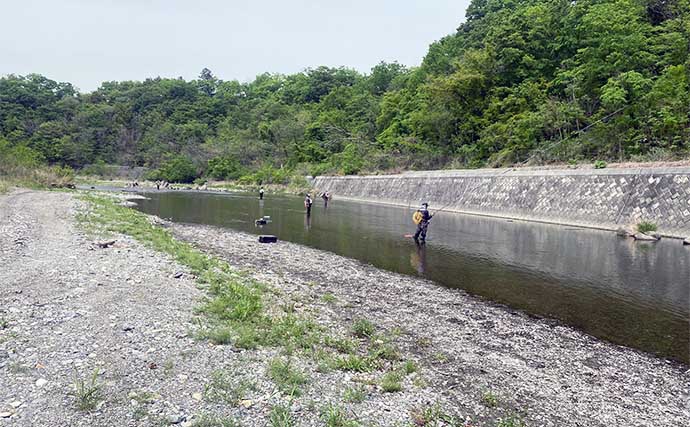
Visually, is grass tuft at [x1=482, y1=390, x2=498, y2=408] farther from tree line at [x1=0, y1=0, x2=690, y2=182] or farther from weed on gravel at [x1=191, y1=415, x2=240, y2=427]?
tree line at [x1=0, y1=0, x2=690, y2=182]

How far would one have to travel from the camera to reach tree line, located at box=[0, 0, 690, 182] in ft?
121

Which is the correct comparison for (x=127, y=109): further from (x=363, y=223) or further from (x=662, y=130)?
(x=662, y=130)

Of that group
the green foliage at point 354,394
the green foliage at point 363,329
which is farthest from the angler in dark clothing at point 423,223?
the green foliage at point 354,394

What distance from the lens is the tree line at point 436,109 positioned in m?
36.9

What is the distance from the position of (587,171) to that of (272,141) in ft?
268

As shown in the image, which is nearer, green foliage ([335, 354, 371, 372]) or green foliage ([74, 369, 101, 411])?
green foliage ([74, 369, 101, 411])

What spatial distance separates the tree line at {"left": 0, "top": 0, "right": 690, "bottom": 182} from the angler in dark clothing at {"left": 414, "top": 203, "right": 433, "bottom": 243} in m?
18.9

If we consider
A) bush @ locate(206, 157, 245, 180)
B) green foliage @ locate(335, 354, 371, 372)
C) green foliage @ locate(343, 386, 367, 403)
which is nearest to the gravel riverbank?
green foliage @ locate(343, 386, 367, 403)

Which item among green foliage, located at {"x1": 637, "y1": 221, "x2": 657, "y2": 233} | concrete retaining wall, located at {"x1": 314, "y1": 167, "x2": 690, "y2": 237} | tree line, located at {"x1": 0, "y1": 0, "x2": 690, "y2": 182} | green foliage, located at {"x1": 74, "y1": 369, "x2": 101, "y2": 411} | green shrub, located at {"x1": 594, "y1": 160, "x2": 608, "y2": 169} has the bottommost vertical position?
green foliage, located at {"x1": 74, "y1": 369, "x2": 101, "y2": 411}

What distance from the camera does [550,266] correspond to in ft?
56.0

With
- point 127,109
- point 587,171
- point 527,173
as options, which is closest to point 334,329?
point 587,171

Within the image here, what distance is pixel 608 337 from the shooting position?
9680 mm

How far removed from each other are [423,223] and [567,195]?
54.3ft

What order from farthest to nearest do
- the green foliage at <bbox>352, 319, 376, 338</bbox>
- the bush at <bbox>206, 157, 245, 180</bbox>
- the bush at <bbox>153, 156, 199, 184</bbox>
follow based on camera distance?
1. the bush at <bbox>153, 156, 199, 184</bbox>
2. the bush at <bbox>206, 157, 245, 180</bbox>
3. the green foliage at <bbox>352, 319, 376, 338</bbox>
